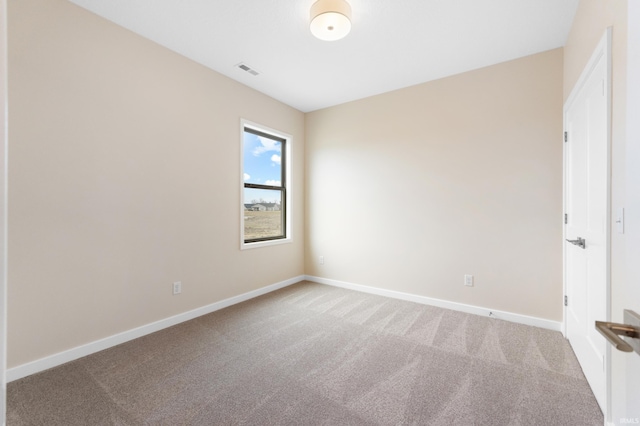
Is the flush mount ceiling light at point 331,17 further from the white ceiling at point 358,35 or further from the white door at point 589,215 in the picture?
the white door at point 589,215

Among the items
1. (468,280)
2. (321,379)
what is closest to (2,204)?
(321,379)

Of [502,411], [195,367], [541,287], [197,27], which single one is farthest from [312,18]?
[541,287]

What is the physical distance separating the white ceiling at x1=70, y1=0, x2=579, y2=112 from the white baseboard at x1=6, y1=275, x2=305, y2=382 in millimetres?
2760

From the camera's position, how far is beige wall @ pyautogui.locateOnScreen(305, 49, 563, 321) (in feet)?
8.45

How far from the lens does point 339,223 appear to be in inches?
156

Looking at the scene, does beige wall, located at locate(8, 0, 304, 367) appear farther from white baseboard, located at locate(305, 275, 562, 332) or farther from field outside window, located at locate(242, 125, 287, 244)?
white baseboard, located at locate(305, 275, 562, 332)

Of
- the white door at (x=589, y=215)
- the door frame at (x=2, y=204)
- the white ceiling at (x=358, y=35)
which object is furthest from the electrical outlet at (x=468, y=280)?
the door frame at (x=2, y=204)

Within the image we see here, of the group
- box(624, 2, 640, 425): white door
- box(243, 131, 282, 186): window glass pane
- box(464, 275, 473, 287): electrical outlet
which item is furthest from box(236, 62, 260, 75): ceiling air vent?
box(464, 275, 473, 287): electrical outlet

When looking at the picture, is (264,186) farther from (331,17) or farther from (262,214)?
(331,17)

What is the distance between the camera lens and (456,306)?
3.03 m

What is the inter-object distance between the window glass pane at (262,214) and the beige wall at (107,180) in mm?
344

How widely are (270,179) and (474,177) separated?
2.73 m

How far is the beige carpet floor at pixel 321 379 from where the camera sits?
1491mm

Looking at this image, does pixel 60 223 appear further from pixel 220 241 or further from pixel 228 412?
pixel 228 412
